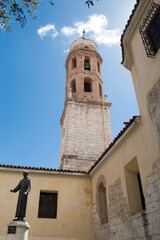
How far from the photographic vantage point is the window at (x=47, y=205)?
10227mm

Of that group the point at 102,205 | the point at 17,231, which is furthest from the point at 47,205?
the point at 17,231

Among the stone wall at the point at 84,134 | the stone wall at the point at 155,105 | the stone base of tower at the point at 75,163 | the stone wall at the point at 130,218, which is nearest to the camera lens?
the stone wall at the point at 130,218

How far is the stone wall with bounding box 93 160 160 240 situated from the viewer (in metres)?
5.64

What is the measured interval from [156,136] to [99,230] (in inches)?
234

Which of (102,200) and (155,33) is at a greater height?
(155,33)

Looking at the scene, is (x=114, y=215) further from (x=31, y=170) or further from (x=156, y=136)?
(x=31, y=170)

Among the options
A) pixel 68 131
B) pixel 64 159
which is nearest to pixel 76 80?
pixel 68 131

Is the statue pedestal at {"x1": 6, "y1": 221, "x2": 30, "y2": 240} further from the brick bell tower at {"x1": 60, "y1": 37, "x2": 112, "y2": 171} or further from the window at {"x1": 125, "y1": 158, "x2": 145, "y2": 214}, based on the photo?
the brick bell tower at {"x1": 60, "y1": 37, "x2": 112, "y2": 171}

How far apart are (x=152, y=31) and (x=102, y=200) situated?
7742 mm

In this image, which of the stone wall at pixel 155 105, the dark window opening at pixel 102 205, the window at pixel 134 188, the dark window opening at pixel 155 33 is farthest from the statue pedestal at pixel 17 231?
the dark window opening at pixel 155 33

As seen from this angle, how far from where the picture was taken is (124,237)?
7109mm

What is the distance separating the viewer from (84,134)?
17047mm

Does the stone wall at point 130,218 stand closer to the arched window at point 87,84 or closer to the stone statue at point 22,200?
the stone statue at point 22,200

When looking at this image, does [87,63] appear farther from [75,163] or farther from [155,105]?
[155,105]
